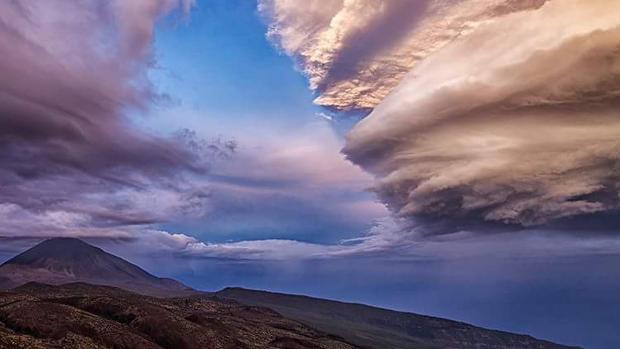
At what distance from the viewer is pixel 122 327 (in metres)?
158

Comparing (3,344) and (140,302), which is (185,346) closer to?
(140,302)

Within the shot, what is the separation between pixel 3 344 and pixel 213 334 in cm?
7888

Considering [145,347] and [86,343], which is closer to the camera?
[86,343]

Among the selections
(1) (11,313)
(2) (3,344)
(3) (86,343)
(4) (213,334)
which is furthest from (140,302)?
(2) (3,344)

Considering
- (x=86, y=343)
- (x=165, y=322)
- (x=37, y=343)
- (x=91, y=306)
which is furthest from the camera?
(x=91, y=306)

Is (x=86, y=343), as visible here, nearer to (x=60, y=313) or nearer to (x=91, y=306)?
(x=60, y=313)

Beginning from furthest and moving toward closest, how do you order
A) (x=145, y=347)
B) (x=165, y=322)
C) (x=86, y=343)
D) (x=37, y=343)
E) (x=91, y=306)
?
(x=91, y=306) < (x=165, y=322) < (x=145, y=347) < (x=86, y=343) < (x=37, y=343)

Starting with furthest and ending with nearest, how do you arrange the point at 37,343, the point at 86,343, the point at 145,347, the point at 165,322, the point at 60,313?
the point at 165,322, the point at 60,313, the point at 145,347, the point at 86,343, the point at 37,343

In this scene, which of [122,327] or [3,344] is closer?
[3,344]

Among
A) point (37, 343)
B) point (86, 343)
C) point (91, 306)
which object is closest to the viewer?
point (37, 343)

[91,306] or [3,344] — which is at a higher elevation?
[91,306]

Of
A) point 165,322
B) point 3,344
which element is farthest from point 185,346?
point 3,344

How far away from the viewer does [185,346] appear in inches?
6462

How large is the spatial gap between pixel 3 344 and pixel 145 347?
136ft
